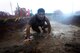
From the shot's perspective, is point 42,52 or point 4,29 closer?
point 42,52

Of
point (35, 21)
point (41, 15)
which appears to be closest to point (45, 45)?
point (41, 15)

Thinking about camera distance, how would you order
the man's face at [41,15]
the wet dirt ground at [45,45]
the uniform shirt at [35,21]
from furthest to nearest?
the uniform shirt at [35,21], the man's face at [41,15], the wet dirt ground at [45,45]

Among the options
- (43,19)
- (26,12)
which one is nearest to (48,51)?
(43,19)

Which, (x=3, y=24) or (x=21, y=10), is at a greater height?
(x=21, y=10)

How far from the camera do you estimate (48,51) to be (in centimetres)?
447

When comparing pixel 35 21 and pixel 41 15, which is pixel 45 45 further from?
pixel 35 21

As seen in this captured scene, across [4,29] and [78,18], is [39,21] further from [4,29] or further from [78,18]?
[78,18]

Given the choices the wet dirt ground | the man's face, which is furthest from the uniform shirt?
the wet dirt ground

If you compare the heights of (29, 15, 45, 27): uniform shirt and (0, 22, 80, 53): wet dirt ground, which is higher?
(29, 15, 45, 27): uniform shirt

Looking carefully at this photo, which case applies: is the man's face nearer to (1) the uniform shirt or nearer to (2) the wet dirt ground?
(1) the uniform shirt

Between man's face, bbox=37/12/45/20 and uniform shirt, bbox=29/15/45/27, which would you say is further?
uniform shirt, bbox=29/15/45/27

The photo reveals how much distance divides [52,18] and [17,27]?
18.3m

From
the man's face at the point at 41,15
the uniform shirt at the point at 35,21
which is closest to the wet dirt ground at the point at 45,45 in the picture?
the uniform shirt at the point at 35,21

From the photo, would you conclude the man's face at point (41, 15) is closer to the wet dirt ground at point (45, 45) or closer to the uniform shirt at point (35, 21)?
the uniform shirt at point (35, 21)
